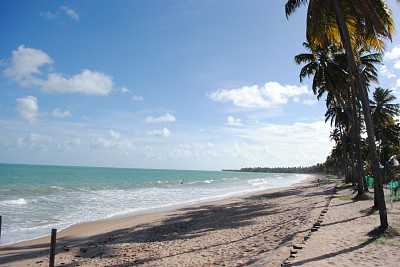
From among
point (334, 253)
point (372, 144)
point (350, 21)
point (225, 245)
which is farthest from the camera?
point (350, 21)

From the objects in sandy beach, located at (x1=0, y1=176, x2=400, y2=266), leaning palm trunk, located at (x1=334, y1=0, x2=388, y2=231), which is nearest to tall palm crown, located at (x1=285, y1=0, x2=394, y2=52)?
leaning palm trunk, located at (x1=334, y1=0, x2=388, y2=231)

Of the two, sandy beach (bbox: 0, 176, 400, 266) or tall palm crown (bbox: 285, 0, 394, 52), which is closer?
sandy beach (bbox: 0, 176, 400, 266)

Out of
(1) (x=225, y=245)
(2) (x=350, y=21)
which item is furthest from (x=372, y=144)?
(1) (x=225, y=245)

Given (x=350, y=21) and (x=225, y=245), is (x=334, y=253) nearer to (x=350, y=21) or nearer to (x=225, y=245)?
(x=225, y=245)

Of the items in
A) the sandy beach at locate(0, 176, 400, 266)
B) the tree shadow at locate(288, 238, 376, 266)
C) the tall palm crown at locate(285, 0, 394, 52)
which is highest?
the tall palm crown at locate(285, 0, 394, 52)

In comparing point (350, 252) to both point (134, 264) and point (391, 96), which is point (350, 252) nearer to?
point (134, 264)

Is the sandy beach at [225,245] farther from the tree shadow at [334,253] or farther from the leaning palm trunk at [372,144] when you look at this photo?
the leaning palm trunk at [372,144]

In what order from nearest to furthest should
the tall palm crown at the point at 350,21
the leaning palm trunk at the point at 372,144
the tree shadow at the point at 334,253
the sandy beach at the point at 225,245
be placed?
the tree shadow at the point at 334,253 < the sandy beach at the point at 225,245 < the leaning palm trunk at the point at 372,144 < the tall palm crown at the point at 350,21

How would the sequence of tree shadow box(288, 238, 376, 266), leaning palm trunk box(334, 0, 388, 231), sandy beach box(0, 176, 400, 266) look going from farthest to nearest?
leaning palm trunk box(334, 0, 388, 231), sandy beach box(0, 176, 400, 266), tree shadow box(288, 238, 376, 266)

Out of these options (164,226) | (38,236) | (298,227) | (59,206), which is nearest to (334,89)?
(298,227)

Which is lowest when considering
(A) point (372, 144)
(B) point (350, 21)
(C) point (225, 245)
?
(C) point (225, 245)

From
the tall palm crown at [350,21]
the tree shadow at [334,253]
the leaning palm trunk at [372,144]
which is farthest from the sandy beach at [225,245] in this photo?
the tall palm crown at [350,21]

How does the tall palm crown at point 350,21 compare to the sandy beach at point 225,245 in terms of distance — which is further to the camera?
the tall palm crown at point 350,21

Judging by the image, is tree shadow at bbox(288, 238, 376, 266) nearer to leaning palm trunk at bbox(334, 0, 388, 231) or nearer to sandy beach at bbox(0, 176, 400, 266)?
sandy beach at bbox(0, 176, 400, 266)
